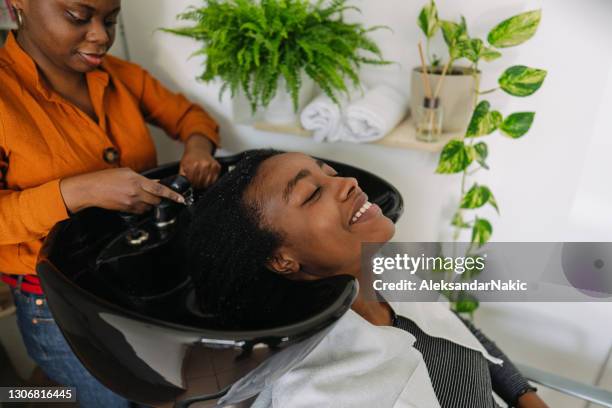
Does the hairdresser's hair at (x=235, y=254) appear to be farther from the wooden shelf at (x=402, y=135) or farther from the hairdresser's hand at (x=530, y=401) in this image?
the hairdresser's hand at (x=530, y=401)

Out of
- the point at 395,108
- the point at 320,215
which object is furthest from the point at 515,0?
the point at 320,215

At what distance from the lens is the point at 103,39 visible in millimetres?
843

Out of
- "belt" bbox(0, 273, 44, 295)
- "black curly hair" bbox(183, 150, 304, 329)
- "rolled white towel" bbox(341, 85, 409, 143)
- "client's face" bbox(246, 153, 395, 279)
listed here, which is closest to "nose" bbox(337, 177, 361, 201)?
"client's face" bbox(246, 153, 395, 279)

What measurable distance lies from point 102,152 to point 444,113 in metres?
0.76

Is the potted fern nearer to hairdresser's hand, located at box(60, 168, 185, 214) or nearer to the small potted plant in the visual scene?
the small potted plant

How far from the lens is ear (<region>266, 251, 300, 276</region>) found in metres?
0.75

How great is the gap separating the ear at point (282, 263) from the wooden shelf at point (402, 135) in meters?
0.40

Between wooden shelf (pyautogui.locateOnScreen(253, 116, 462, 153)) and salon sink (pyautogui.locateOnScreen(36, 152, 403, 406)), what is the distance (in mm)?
189

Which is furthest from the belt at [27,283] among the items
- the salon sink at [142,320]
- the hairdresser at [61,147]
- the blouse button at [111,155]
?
the blouse button at [111,155]

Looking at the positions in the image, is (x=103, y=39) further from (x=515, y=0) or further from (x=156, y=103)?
(x=515, y=0)

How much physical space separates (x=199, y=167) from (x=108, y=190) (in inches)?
9.9

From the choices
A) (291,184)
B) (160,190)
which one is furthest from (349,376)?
(160,190)

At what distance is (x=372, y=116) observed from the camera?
98 cm

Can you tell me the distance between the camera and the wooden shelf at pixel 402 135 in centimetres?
99
